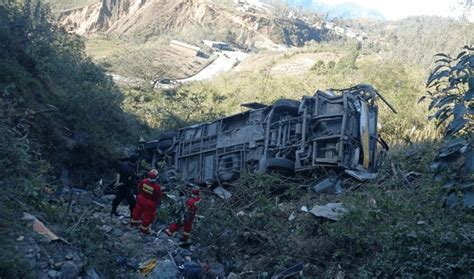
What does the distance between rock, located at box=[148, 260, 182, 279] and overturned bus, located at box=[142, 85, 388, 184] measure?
10.0 ft

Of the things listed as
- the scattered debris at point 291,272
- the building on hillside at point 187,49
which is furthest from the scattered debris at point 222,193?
the building on hillside at point 187,49

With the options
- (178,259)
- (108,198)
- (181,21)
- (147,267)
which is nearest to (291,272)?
(178,259)

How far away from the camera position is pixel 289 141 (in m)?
8.16

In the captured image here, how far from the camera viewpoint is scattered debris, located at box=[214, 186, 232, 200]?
7784 mm

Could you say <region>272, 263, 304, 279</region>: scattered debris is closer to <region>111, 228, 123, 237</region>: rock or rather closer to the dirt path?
<region>111, 228, 123, 237</region>: rock

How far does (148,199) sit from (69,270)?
214 cm

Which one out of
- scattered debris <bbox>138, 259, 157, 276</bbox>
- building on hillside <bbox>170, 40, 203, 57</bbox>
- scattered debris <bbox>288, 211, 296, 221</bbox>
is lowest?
building on hillside <bbox>170, 40, 203, 57</bbox>

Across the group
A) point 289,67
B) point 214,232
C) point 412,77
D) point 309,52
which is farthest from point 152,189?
point 309,52

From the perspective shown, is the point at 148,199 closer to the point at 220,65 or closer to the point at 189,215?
the point at 189,215

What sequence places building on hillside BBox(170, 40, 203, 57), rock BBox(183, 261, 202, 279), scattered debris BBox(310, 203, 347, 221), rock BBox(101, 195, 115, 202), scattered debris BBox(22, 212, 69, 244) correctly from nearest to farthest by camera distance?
scattered debris BBox(22, 212, 69, 244), rock BBox(183, 261, 202, 279), scattered debris BBox(310, 203, 347, 221), rock BBox(101, 195, 115, 202), building on hillside BBox(170, 40, 203, 57)

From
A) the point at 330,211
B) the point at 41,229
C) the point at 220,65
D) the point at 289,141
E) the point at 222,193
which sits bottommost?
the point at 220,65

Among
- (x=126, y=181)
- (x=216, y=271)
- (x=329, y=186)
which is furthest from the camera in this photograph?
(x=329, y=186)

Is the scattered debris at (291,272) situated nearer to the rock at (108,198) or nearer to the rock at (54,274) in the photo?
the rock at (54,274)

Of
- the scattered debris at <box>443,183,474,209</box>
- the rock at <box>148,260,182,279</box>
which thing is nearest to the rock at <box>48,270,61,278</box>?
the rock at <box>148,260,182,279</box>
